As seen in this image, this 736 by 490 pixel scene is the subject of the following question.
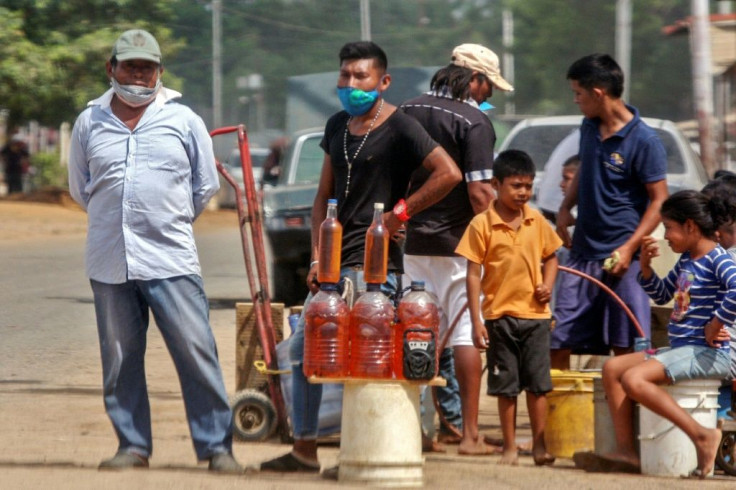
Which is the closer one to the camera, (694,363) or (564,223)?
(694,363)

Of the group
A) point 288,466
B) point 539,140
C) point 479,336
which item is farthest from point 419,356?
point 539,140

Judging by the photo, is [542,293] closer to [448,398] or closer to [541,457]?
[541,457]

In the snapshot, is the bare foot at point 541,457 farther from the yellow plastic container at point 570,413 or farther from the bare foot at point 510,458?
the yellow plastic container at point 570,413

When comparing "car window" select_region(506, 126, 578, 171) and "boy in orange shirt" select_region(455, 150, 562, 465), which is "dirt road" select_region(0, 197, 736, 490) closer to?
"boy in orange shirt" select_region(455, 150, 562, 465)

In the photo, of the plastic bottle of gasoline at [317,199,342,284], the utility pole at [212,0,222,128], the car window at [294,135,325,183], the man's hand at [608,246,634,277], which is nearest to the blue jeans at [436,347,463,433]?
the man's hand at [608,246,634,277]

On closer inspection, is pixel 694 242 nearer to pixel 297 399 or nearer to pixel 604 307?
pixel 604 307

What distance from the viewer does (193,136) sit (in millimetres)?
6559

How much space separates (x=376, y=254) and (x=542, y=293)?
1.24 meters

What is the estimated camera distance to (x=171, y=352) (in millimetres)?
6543

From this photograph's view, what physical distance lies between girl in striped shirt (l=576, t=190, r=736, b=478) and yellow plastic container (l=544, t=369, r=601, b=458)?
498 millimetres

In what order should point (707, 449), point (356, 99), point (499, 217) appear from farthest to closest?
point (499, 217), point (707, 449), point (356, 99)

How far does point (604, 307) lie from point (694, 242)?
2.67ft

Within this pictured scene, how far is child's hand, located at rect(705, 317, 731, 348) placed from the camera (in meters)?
6.71

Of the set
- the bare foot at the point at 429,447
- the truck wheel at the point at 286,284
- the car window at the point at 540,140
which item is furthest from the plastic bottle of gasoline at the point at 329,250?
the truck wheel at the point at 286,284
